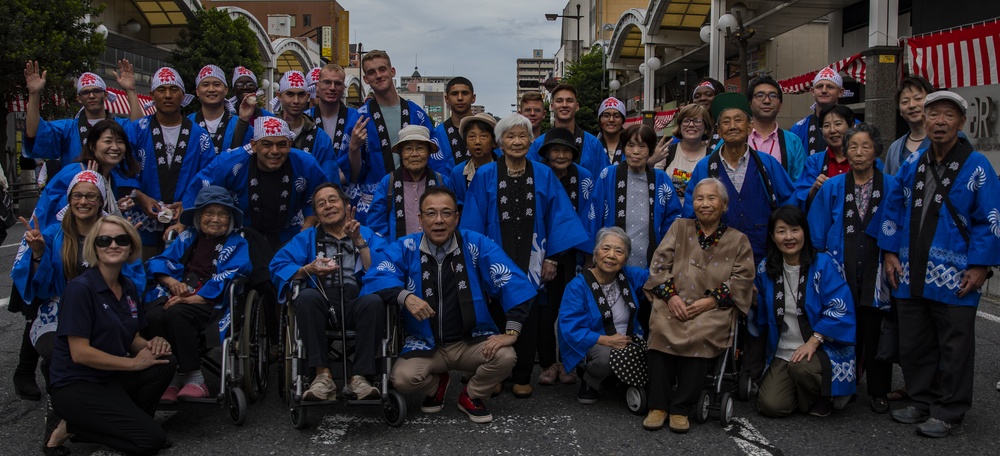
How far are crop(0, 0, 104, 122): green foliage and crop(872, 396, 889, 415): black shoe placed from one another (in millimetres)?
15505

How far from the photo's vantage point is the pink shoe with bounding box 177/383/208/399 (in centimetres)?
440

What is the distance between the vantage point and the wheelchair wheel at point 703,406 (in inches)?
170

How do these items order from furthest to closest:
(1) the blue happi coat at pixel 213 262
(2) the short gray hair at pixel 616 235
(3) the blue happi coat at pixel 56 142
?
(3) the blue happi coat at pixel 56 142 → (2) the short gray hair at pixel 616 235 → (1) the blue happi coat at pixel 213 262

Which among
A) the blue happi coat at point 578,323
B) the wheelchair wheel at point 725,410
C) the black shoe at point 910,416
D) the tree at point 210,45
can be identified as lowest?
the black shoe at point 910,416

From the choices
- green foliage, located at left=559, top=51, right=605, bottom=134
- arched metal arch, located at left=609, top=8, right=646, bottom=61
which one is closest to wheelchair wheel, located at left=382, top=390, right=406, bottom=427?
arched metal arch, located at left=609, top=8, right=646, bottom=61

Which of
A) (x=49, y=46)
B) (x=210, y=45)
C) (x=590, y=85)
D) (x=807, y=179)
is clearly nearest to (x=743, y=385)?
(x=807, y=179)

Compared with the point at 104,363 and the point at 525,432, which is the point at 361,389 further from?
the point at 104,363

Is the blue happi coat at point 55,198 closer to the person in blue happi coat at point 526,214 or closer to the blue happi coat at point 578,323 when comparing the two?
→ the person in blue happi coat at point 526,214

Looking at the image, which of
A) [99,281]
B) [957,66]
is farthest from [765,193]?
[957,66]

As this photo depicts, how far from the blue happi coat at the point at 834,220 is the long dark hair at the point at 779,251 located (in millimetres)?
130

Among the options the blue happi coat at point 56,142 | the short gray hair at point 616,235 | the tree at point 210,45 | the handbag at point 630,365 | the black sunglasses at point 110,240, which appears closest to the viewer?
the black sunglasses at point 110,240

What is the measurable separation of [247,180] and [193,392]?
155 centimetres

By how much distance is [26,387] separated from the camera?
477 cm

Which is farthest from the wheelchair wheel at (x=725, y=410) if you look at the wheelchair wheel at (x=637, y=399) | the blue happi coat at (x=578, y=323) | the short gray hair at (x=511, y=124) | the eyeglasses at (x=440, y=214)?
the short gray hair at (x=511, y=124)
